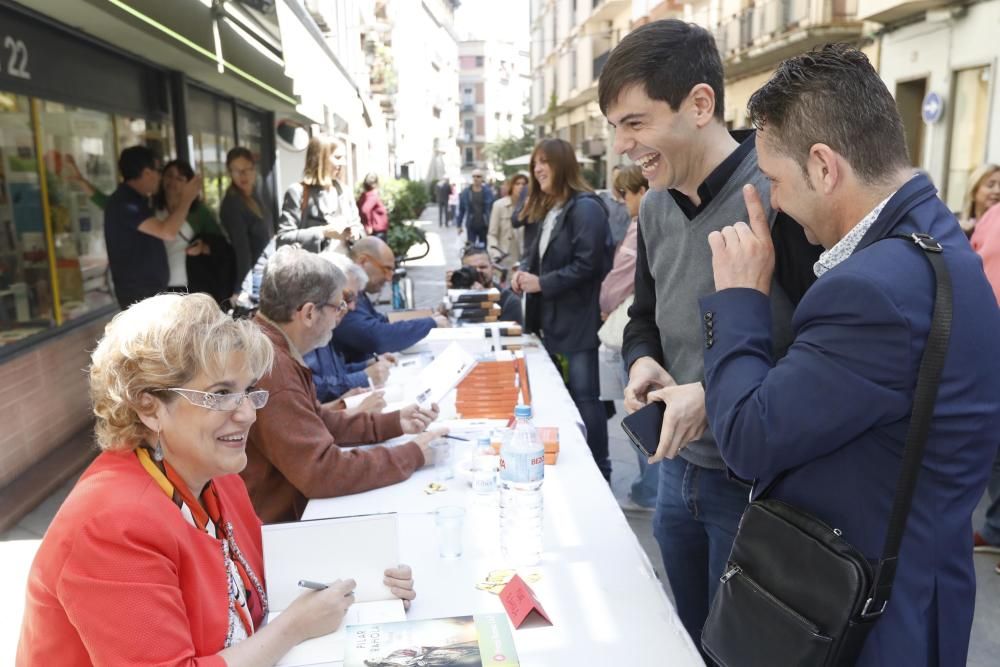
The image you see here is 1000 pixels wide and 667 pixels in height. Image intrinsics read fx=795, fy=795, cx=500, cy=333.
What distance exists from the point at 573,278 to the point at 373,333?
3.35ft

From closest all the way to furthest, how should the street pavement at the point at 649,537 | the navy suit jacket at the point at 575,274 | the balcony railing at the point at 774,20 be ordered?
the street pavement at the point at 649,537 < the navy suit jacket at the point at 575,274 < the balcony railing at the point at 774,20

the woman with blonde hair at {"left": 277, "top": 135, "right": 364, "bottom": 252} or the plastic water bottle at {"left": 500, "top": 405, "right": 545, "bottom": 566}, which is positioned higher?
the woman with blonde hair at {"left": 277, "top": 135, "right": 364, "bottom": 252}

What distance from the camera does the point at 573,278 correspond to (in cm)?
389

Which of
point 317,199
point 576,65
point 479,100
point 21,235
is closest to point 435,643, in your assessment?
point 21,235

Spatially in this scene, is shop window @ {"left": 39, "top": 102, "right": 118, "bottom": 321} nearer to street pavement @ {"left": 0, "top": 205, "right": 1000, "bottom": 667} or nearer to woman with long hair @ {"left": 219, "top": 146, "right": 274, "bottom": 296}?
woman with long hair @ {"left": 219, "top": 146, "right": 274, "bottom": 296}

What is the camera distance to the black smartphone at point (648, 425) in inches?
61.9

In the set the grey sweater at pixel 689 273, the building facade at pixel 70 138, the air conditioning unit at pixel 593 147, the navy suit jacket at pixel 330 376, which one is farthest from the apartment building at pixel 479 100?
the grey sweater at pixel 689 273

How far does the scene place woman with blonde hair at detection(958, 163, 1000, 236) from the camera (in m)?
4.51

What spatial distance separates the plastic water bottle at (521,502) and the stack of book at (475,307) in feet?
9.79

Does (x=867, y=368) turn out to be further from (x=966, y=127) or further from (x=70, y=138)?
(x=966, y=127)

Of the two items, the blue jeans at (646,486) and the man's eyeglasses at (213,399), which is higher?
the man's eyeglasses at (213,399)

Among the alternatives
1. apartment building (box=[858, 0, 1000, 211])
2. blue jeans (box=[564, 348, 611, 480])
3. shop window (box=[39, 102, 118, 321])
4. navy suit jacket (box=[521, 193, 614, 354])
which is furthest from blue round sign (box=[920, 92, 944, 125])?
shop window (box=[39, 102, 118, 321])

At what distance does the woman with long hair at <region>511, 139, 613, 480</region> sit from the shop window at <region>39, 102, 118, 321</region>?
2.88m

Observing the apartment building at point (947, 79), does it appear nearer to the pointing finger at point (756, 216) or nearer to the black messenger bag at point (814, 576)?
the pointing finger at point (756, 216)
